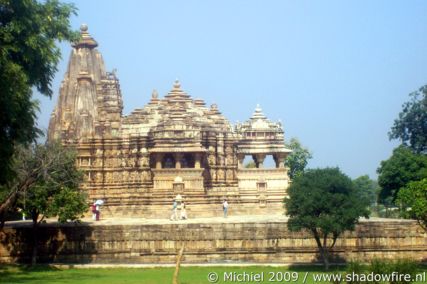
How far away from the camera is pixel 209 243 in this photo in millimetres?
34125

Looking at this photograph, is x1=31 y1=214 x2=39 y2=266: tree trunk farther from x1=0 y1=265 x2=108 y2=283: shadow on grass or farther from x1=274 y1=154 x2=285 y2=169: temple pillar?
x1=274 y1=154 x2=285 y2=169: temple pillar

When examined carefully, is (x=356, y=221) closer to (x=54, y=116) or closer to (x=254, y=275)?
(x=254, y=275)

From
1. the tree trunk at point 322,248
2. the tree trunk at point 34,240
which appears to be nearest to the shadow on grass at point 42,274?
the tree trunk at point 34,240

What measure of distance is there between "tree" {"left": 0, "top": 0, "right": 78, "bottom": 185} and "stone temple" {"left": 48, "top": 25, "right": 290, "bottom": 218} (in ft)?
74.1

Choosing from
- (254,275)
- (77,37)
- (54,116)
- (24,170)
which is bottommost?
(254,275)

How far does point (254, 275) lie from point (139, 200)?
20.0 meters

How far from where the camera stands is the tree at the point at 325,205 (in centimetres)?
3020

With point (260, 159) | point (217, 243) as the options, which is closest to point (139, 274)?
point (217, 243)

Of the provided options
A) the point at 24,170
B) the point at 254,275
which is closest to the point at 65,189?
the point at 24,170

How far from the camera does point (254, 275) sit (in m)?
27.8

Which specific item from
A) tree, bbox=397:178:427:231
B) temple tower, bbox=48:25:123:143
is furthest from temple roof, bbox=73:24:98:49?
tree, bbox=397:178:427:231

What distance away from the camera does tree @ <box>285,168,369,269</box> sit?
30.2 m

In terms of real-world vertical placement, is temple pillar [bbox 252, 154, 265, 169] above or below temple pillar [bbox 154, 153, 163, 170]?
above

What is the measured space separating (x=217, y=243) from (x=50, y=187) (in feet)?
25.4
